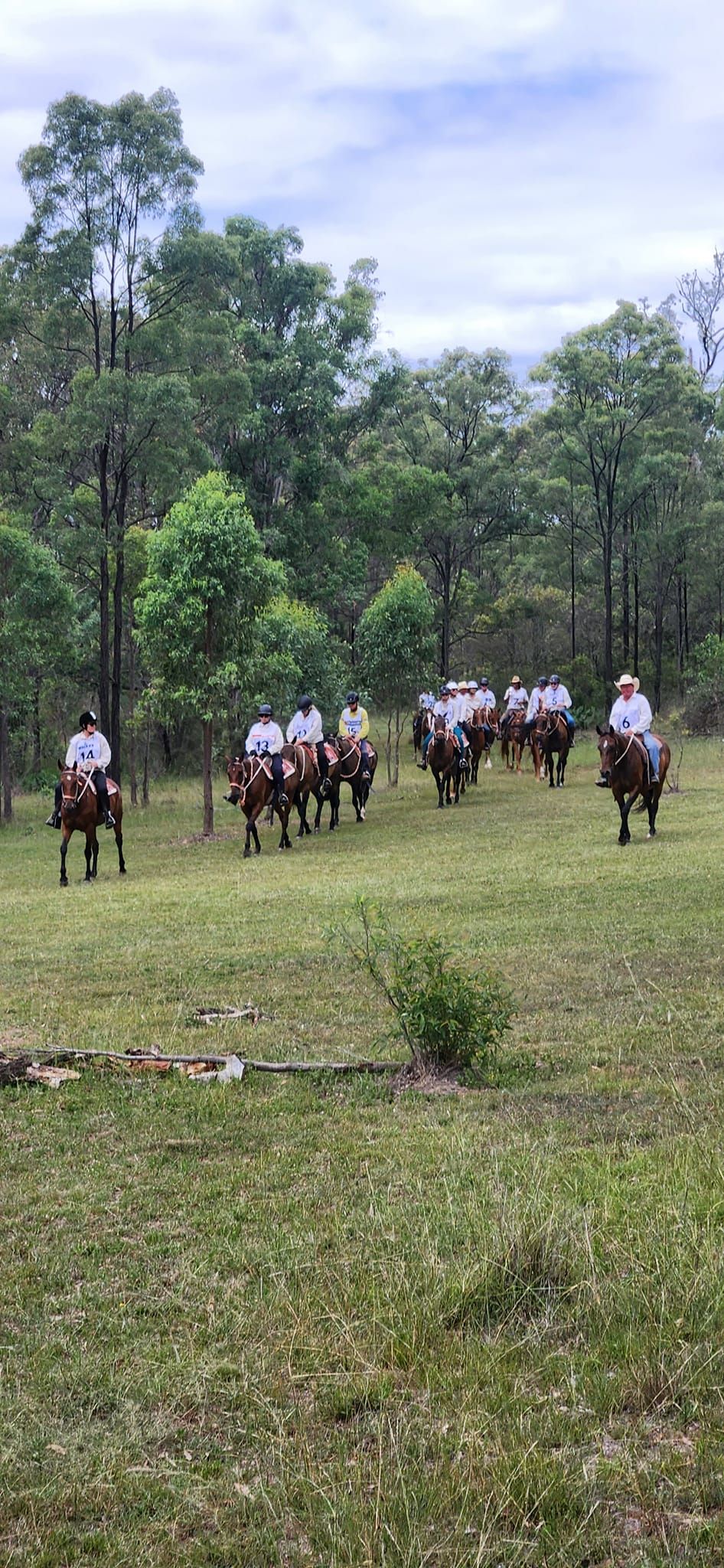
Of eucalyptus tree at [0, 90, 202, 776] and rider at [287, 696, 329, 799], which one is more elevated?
eucalyptus tree at [0, 90, 202, 776]

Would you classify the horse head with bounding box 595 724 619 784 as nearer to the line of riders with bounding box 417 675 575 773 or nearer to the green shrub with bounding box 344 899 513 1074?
the line of riders with bounding box 417 675 575 773

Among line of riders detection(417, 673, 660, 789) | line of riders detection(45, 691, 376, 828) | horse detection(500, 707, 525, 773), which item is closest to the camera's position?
line of riders detection(45, 691, 376, 828)

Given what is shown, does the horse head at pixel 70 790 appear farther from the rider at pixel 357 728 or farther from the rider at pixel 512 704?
the rider at pixel 512 704

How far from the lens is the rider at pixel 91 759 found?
16453mm

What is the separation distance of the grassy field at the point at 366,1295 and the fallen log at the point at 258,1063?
130 millimetres

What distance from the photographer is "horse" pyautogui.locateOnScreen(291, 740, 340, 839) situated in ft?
68.6

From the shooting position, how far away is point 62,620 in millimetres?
25250

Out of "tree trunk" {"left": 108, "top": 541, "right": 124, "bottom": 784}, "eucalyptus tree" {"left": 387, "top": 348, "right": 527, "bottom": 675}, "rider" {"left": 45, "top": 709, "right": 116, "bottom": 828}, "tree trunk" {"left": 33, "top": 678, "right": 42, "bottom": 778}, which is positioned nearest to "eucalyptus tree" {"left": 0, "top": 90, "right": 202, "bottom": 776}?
"tree trunk" {"left": 108, "top": 541, "right": 124, "bottom": 784}

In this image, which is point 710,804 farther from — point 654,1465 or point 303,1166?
point 654,1465

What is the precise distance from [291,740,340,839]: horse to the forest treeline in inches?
78.6

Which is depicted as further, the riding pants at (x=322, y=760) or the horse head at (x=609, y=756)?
the riding pants at (x=322, y=760)

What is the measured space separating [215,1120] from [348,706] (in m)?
18.3

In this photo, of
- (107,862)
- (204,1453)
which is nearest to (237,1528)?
(204,1453)

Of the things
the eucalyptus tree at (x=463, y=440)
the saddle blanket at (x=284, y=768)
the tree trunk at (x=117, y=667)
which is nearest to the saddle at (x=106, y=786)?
the saddle blanket at (x=284, y=768)
